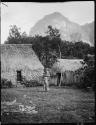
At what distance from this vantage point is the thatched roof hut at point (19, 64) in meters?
18.9

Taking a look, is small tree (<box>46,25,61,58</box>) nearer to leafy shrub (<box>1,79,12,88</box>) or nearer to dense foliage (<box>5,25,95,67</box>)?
dense foliage (<box>5,25,95,67</box>)

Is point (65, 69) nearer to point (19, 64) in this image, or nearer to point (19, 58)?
point (19, 64)

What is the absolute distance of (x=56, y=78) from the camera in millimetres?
19766

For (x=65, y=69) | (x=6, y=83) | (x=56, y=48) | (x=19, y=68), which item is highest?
(x=56, y=48)

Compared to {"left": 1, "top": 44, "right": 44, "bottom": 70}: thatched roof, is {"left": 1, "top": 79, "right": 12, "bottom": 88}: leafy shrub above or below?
below

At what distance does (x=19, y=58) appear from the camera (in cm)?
Answer: 2002

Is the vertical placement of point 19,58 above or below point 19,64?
above

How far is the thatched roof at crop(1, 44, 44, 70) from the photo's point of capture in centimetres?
1945

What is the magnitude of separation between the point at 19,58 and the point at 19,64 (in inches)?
26.7

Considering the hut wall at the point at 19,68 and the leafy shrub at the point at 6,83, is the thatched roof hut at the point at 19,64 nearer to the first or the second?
the hut wall at the point at 19,68

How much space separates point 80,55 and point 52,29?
2.88 m

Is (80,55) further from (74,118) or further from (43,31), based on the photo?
(74,118)

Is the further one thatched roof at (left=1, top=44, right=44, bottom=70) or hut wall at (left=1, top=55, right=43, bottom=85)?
thatched roof at (left=1, top=44, right=44, bottom=70)

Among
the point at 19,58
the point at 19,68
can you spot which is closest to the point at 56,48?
the point at 19,68
